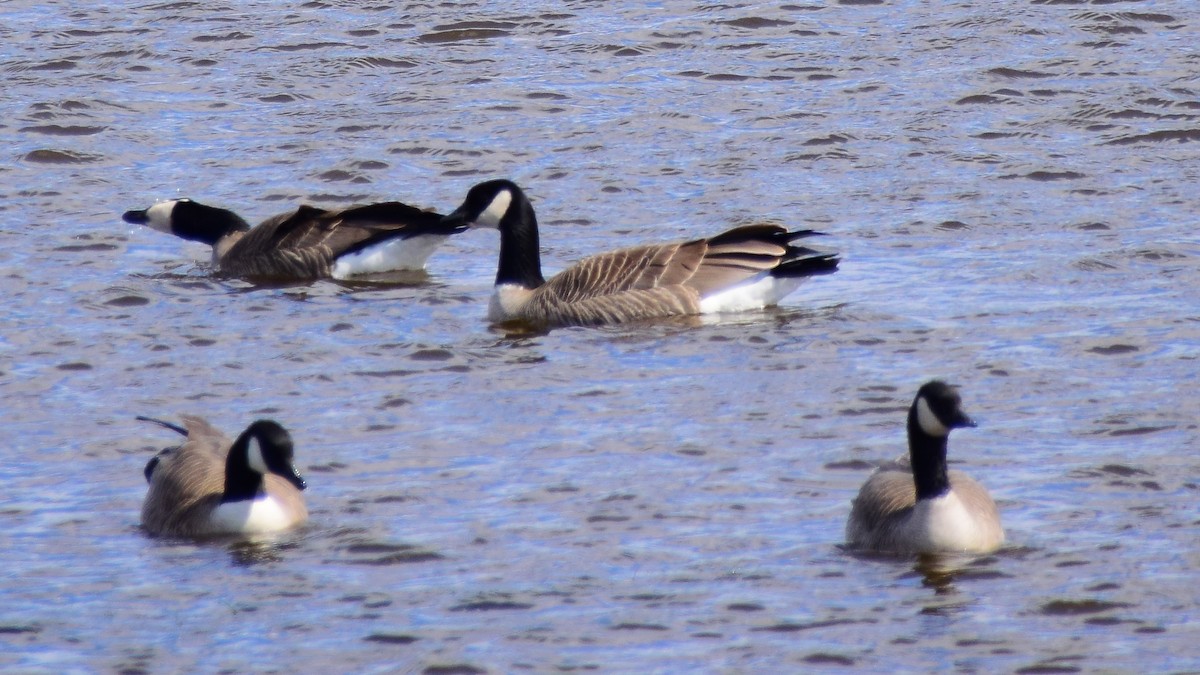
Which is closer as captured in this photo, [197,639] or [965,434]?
[197,639]

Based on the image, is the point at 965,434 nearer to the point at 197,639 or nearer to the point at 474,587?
the point at 474,587

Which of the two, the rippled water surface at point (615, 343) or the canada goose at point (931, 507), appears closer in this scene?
the rippled water surface at point (615, 343)

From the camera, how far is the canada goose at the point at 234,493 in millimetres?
8906

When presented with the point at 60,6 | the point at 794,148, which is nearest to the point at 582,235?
the point at 794,148

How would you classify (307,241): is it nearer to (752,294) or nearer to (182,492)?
(752,294)

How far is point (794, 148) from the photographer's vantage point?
16.8m

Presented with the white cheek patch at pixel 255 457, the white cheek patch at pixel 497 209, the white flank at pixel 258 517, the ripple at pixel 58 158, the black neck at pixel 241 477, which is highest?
the ripple at pixel 58 158

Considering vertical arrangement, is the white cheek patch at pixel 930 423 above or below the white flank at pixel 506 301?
above

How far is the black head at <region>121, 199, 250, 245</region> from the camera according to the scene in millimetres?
15070

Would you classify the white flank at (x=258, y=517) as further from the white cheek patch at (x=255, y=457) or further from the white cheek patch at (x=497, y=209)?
the white cheek patch at (x=497, y=209)

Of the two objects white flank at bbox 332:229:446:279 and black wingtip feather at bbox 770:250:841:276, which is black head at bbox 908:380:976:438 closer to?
black wingtip feather at bbox 770:250:841:276

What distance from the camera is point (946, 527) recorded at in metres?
8.55

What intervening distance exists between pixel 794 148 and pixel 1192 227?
3.83m

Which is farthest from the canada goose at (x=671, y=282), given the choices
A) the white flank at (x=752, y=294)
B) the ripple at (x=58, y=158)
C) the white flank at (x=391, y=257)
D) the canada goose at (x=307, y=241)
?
the ripple at (x=58, y=158)
